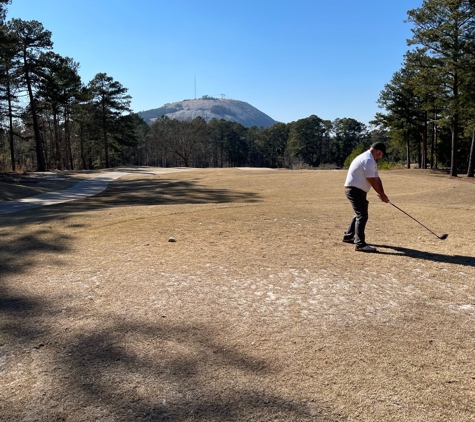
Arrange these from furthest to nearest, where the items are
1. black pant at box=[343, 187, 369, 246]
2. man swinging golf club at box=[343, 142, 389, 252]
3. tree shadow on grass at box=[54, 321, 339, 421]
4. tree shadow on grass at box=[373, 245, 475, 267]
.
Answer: black pant at box=[343, 187, 369, 246]
man swinging golf club at box=[343, 142, 389, 252]
tree shadow on grass at box=[373, 245, 475, 267]
tree shadow on grass at box=[54, 321, 339, 421]

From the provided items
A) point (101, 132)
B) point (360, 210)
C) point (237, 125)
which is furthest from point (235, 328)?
point (237, 125)


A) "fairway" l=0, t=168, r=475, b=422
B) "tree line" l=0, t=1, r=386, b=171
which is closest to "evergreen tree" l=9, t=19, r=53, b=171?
"tree line" l=0, t=1, r=386, b=171

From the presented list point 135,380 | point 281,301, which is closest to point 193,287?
point 281,301

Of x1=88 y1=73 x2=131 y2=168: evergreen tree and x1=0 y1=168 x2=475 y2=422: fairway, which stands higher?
x1=88 y1=73 x2=131 y2=168: evergreen tree

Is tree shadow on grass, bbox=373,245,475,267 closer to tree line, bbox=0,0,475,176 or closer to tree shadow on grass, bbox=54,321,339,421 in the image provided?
tree shadow on grass, bbox=54,321,339,421

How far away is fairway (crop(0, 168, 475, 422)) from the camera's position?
7.84 feet

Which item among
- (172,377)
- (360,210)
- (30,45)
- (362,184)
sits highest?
(30,45)

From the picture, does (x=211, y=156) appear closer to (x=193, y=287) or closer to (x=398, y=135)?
(x=398, y=135)

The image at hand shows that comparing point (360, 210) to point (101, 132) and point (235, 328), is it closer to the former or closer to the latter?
point (235, 328)

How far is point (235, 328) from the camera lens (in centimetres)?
338

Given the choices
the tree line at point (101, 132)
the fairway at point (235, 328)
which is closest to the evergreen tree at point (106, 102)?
the tree line at point (101, 132)

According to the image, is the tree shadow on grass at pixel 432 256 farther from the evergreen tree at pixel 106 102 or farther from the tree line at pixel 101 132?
the evergreen tree at pixel 106 102

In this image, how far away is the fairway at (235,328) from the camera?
7.84ft

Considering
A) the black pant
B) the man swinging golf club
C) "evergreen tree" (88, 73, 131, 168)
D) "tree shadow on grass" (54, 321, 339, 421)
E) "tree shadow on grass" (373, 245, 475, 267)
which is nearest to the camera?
"tree shadow on grass" (54, 321, 339, 421)
